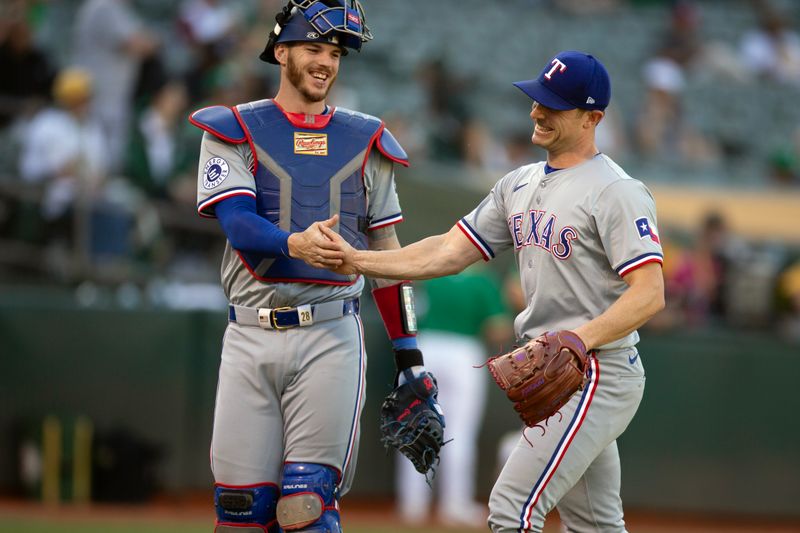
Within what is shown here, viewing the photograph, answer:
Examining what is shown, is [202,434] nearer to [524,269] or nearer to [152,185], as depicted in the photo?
[152,185]

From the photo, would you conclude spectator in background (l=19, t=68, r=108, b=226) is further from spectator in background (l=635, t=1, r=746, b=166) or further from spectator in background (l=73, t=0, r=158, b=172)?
spectator in background (l=635, t=1, r=746, b=166)

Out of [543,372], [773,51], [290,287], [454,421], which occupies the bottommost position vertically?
[454,421]

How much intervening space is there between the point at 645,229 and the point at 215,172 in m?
1.67

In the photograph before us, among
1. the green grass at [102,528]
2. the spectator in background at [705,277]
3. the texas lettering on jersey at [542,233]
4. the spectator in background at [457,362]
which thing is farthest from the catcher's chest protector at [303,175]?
the spectator in background at [705,277]

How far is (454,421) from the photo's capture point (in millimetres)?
9984

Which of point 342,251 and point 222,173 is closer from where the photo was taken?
point 342,251

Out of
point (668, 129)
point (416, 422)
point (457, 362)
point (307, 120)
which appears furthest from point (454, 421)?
point (668, 129)

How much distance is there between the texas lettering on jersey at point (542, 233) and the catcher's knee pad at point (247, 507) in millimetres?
1384

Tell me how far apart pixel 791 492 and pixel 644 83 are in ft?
23.4

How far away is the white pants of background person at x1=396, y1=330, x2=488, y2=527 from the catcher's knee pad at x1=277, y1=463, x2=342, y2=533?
15.9 ft

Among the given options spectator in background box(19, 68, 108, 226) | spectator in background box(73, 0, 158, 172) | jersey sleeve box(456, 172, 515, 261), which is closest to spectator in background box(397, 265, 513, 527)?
spectator in background box(19, 68, 108, 226)

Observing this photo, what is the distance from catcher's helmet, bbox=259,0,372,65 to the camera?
510 centimetres

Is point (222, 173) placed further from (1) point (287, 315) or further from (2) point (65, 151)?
(2) point (65, 151)

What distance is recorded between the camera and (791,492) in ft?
34.7
